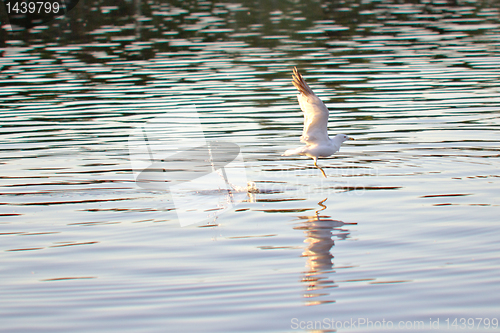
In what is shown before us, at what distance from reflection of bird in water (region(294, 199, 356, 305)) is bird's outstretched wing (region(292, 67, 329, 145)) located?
131cm

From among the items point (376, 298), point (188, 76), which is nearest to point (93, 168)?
point (376, 298)

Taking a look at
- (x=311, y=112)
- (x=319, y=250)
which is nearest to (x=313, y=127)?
(x=311, y=112)

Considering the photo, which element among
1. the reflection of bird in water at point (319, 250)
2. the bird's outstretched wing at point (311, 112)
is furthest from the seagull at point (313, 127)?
the reflection of bird in water at point (319, 250)

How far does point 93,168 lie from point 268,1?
129 ft

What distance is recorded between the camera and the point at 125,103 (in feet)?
65.9

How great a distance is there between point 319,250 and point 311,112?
3.08 m

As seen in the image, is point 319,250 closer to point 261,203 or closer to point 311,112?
point 261,203

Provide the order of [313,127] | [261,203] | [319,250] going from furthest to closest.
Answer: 1. [313,127]
2. [261,203]
3. [319,250]

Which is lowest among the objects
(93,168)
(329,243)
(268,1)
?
(268,1)

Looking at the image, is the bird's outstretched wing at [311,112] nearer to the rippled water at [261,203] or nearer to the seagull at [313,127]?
the seagull at [313,127]

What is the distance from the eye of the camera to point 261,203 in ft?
35.5

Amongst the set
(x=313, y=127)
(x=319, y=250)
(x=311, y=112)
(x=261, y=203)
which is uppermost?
(x=311, y=112)

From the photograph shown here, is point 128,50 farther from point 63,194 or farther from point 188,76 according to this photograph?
point 63,194

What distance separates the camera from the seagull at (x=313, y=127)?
10.6 m
